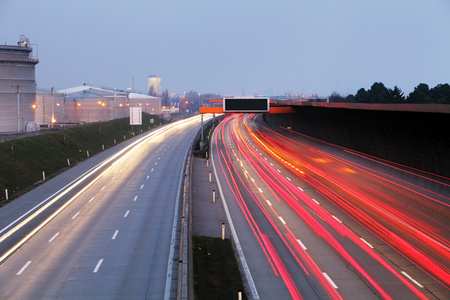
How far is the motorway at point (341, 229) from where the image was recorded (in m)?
19.4

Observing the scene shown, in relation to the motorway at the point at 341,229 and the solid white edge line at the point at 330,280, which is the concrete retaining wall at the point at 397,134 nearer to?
the motorway at the point at 341,229

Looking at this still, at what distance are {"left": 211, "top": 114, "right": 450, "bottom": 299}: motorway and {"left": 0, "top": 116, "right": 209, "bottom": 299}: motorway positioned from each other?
423cm

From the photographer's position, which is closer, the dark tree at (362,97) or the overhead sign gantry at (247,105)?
the overhead sign gantry at (247,105)

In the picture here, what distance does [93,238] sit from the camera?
80.2 ft

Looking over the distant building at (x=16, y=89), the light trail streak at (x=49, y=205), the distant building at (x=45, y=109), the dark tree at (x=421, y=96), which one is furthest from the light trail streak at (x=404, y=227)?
the distant building at (x=45, y=109)

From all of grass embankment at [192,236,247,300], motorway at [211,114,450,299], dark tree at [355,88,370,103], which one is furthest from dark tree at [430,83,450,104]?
grass embankment at [192,236,247,300]

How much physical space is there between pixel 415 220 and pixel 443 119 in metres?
6.89

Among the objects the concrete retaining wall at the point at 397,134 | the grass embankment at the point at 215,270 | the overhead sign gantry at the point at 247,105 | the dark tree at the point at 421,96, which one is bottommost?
the grass embankment at the point at 215,270

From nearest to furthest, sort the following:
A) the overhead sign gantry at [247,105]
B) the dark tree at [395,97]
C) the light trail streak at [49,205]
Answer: the light trail streak at [49,205] < the overhead sign gantry at [247,105] < the dark tree at [395,97]

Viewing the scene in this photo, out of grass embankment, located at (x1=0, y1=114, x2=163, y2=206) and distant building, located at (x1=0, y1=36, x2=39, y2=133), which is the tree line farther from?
distant building, located at (x1=0, y1=36, x2=39, y2=133)

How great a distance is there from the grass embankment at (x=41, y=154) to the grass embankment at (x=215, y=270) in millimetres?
17883

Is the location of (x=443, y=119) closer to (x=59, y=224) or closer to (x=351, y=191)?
(x=351, y=191)

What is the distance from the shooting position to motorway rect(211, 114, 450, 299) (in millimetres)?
19391

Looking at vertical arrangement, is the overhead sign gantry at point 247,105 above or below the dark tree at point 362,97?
below
